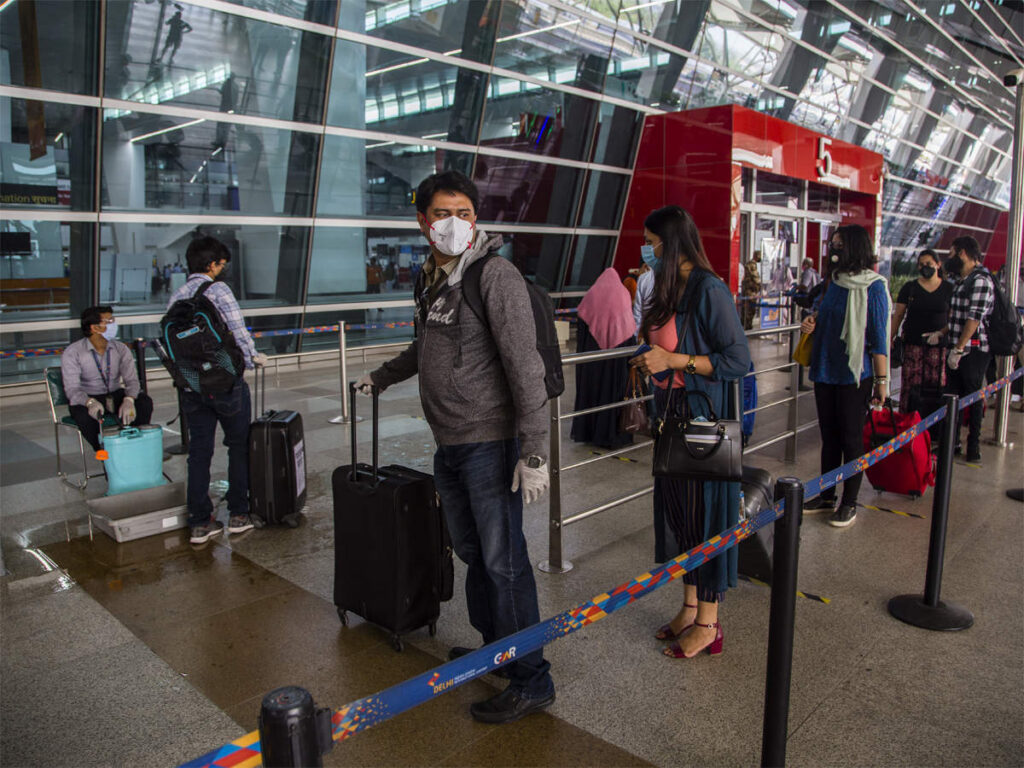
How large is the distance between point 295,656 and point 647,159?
14.4 meters

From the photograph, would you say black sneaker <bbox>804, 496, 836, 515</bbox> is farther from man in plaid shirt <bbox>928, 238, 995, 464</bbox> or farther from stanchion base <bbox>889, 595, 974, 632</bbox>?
man in plaid shirt <bbox>928, 238, 995, 464</bbox>

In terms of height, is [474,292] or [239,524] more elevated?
[474,292]

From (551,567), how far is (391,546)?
137 cm

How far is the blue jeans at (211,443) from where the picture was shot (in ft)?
15.7

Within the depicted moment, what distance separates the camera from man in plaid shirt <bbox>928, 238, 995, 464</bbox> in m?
6.12

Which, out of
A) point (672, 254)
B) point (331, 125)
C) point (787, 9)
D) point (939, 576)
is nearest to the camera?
point (672, 254)

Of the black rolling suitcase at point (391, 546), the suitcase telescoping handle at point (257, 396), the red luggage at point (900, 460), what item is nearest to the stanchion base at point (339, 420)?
the suitcase telescoping handle at point (257, 396)

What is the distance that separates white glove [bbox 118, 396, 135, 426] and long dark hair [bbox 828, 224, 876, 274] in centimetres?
512

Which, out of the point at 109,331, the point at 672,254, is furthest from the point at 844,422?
the point at 109,331

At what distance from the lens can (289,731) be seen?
132 centimetres

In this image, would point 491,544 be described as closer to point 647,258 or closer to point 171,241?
point 647,258

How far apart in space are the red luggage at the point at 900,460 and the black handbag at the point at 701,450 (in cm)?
274

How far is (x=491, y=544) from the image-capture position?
2.82 m

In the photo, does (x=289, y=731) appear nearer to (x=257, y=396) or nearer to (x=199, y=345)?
(x=199, y=345)
